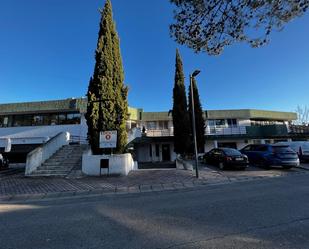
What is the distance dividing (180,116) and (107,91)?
31.6 feet

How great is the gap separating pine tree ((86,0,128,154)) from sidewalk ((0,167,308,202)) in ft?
10.3

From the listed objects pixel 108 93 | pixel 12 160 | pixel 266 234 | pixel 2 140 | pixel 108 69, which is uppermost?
pixel 108 69

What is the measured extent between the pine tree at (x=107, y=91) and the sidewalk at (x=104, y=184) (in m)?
3.14

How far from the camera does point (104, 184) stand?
34.4 feet

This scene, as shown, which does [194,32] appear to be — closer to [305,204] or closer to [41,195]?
[305,204]

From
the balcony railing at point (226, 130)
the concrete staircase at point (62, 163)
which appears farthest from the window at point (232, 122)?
the concrete staircase at point (62, 163)

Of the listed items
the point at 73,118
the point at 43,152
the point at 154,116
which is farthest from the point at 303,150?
the point at 73,118

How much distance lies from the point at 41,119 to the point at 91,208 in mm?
21848

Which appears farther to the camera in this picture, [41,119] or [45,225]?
[41,119]

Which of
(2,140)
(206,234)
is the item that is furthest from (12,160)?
(206,234)

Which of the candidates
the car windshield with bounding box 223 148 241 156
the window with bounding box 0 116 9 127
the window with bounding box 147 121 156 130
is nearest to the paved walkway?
the car windshield with bounding box 223 148 241 156

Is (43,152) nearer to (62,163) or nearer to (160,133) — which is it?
Result: (62,163)

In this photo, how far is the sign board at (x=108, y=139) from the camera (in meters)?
13.0

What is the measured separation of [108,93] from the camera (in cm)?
1449
